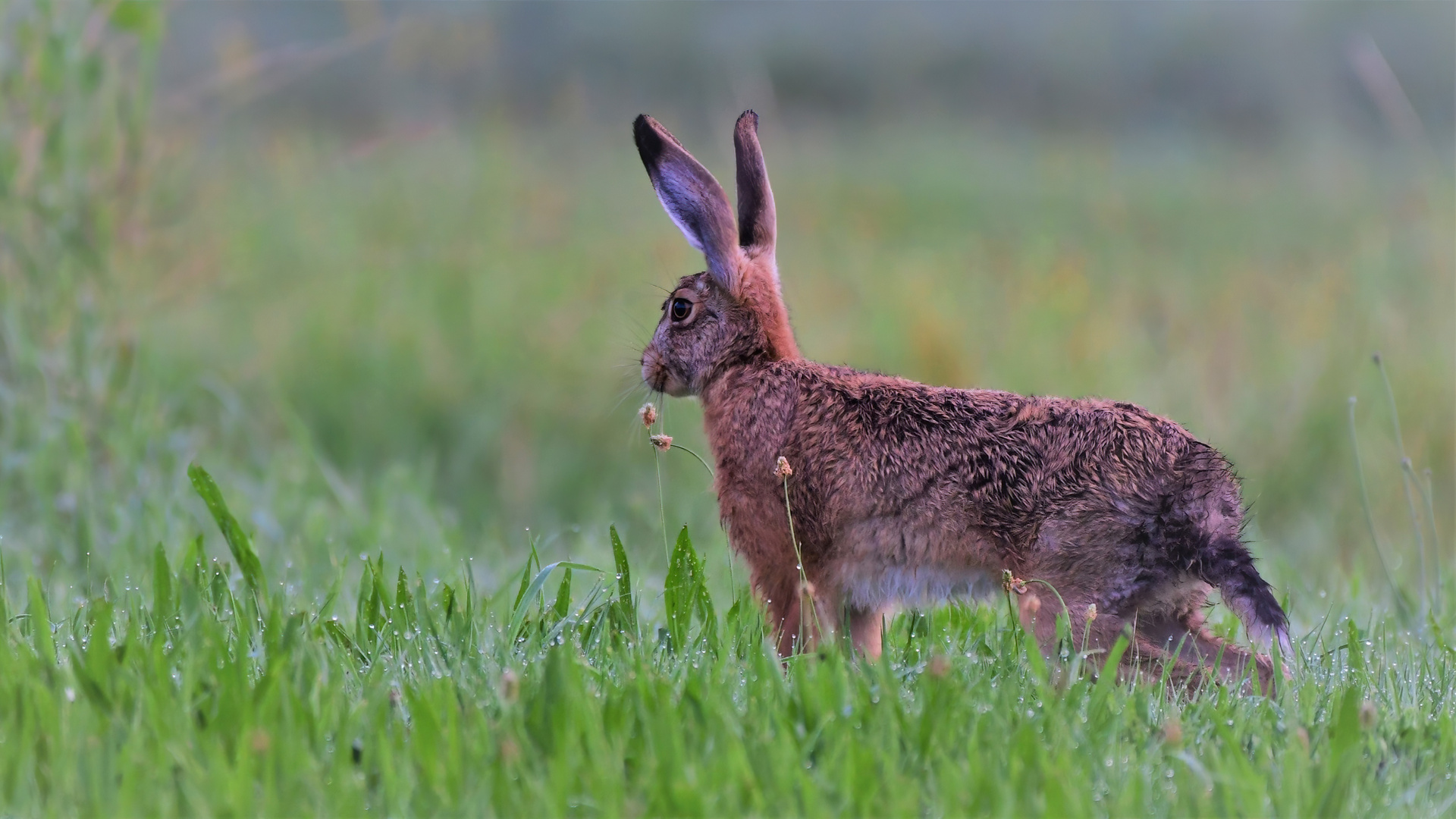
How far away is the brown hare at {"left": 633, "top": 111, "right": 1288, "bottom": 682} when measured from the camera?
3297 millimetres

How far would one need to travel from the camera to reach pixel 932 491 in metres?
3.47

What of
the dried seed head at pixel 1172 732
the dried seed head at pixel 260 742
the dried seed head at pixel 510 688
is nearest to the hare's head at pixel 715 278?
the dried seed head at pixel 510 688

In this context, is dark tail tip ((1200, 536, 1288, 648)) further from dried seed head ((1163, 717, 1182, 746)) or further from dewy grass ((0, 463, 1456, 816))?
dried seed head ((1163, 717, 1182, 746))

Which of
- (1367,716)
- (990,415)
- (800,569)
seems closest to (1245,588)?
(1367,716)

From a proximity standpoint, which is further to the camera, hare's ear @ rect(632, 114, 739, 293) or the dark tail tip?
hare's ear @ rect(632, 114, 739, 293)

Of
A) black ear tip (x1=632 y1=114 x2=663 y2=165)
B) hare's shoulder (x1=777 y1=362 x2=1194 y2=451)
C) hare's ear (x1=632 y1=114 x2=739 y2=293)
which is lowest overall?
hare's shoulder (x1=777 y1=362 x2=1194 y2=451)

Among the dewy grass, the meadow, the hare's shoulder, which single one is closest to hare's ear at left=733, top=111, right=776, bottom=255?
the hare's shoulder

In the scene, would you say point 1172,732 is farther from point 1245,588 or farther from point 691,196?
point 691,196

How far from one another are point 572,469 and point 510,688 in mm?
4486

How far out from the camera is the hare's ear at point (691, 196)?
13.0 feet

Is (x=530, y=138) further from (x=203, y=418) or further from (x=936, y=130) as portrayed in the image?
(x=203, y=418)

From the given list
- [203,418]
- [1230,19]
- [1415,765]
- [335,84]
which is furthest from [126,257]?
[1230,19]

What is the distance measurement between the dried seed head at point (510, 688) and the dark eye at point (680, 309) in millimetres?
1609

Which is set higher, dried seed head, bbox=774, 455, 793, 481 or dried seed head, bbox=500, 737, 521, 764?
dried seed head, bbox=774, 455, 793, 481
